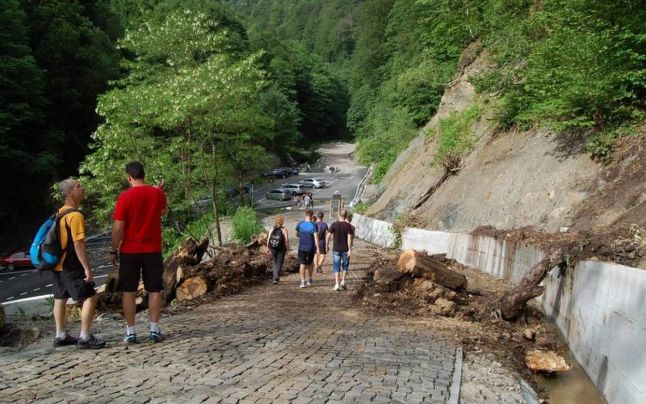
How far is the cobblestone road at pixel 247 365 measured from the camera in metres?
4.71

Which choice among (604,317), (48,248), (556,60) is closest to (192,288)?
(48,248)

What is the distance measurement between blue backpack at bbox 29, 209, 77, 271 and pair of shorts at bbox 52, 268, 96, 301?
0.16m

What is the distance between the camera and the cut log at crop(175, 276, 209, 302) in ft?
34.1

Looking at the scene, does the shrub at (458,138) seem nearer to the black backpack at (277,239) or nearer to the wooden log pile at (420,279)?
the black backpack at (277,239)

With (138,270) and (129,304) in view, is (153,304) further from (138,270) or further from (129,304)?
(138,270)

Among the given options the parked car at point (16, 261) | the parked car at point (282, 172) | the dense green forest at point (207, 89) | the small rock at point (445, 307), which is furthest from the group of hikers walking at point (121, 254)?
the parked car at point (282, 172)

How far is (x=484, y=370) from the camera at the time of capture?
6488mm

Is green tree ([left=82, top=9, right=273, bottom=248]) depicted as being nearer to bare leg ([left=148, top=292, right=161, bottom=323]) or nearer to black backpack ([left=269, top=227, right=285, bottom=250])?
black backpack ([left=269, top=227, right=285, bottom=250])

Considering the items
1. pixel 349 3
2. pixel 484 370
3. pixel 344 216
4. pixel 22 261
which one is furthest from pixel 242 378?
pixel 349 3

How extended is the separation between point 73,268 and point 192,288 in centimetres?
487

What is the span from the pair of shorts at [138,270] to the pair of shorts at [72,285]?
351mm

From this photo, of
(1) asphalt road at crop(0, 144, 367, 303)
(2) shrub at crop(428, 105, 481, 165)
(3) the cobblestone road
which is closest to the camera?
(3) the cobblestone road

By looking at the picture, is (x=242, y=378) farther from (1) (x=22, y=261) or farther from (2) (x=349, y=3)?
(2) (x=349, y=3)

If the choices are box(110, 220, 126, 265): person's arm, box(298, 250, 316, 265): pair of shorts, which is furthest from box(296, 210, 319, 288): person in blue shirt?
box(110, 220, 126, 265): person's arm
